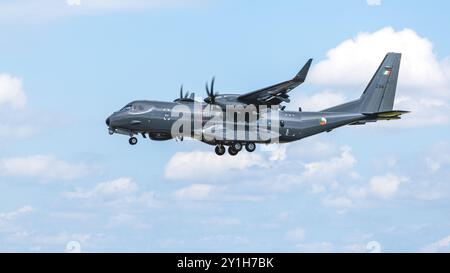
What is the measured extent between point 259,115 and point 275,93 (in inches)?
106

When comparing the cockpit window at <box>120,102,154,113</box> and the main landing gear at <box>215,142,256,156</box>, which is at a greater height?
the cockpit window at <box>120,102,154,113</box>

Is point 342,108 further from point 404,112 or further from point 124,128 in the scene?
point 124,128

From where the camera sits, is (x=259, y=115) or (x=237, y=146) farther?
(x=237, y=146)

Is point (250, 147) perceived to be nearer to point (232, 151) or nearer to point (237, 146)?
point (237, 146)

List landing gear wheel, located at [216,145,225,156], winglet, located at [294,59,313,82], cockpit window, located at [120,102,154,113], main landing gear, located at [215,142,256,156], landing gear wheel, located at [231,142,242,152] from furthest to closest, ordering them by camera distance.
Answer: landing gear wheel, located at [216,145,225,156] → main landing gear, located at [215,142,256,156] → landing gear wheel, located at [231,142,242,152] → cockpit window, located at [120,102,154,113] → winglet, located at [294,59,313,82]

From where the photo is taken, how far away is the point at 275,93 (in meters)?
53.9

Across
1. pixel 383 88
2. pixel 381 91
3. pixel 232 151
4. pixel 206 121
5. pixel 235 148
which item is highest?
pixel 383 88

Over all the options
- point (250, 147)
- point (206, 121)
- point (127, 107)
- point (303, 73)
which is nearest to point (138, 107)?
point (127, 107)

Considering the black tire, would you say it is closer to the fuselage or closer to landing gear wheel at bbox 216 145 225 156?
landing gear wheel at bbox 216 145 225 156

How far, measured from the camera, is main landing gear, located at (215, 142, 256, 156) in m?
57.2

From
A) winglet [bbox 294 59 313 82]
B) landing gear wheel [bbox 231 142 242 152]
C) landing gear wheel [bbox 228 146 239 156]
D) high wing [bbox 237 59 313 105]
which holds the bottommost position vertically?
landing gear wheel [bbox 228 146 239 156]

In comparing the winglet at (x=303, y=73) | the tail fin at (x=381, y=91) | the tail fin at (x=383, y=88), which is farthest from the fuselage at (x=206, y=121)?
the winglet at (x=303, y=73)

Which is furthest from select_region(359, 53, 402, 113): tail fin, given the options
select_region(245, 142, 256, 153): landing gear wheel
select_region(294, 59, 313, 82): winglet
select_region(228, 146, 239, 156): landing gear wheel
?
select_region(294, 59, 313, 82): winglet
